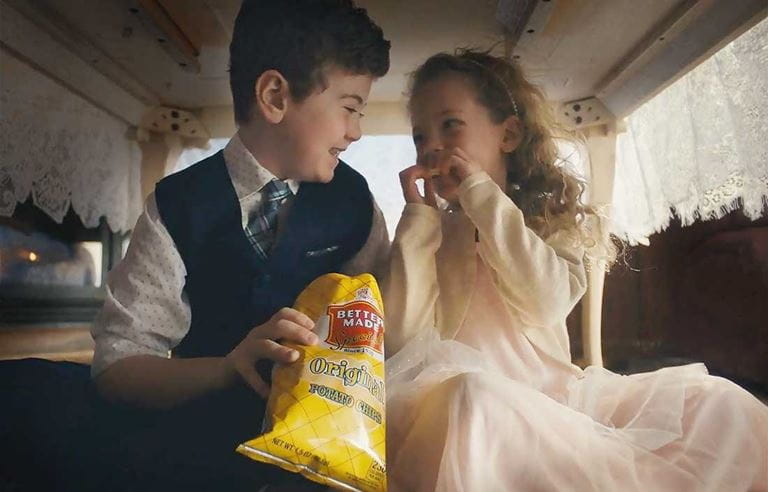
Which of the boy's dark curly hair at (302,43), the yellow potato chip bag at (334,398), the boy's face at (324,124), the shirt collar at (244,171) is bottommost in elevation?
the yellow potato chip bag at (334,398)

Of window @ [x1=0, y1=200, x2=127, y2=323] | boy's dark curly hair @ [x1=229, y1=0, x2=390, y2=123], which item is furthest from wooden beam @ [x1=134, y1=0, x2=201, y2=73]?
window @ [x1=0, y1=200, x2=127, y2=323]

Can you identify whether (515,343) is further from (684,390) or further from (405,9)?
(405,9)

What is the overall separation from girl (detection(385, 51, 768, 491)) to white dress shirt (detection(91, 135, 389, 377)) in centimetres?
7

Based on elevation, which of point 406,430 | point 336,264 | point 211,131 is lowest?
point 406,430

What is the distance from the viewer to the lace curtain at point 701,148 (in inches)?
20.5

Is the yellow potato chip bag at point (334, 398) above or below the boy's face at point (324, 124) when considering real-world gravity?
below

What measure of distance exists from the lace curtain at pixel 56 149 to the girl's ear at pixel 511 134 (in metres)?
0.29

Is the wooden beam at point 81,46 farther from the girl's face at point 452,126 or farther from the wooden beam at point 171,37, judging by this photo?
the girl's face at point 452,126

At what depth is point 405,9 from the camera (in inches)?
19.3

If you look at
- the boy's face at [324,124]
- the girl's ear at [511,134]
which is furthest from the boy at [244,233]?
the girl's ear at [511,134]

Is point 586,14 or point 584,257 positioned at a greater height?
point 586,14

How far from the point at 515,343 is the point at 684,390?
0.46 ft

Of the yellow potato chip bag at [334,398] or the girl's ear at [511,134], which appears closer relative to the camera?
the yellow potato chip bag at [334,398]

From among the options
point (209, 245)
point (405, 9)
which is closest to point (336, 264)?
point (209, 245)
